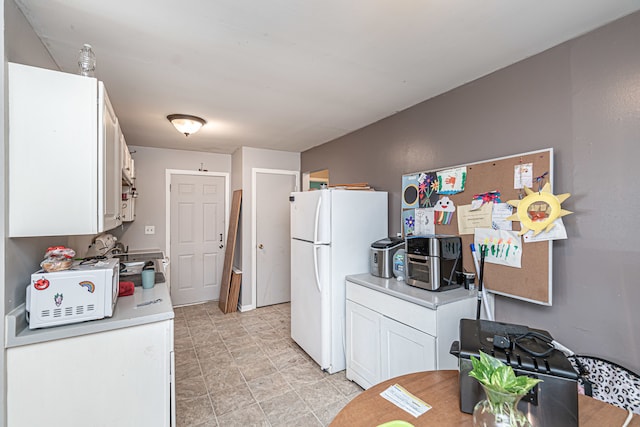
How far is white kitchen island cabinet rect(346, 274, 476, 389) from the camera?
6.08 feet

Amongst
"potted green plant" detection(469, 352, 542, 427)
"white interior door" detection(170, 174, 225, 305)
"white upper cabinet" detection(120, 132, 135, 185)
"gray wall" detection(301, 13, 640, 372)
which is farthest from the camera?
"white interior door" detection(170, 174, 225, 305)

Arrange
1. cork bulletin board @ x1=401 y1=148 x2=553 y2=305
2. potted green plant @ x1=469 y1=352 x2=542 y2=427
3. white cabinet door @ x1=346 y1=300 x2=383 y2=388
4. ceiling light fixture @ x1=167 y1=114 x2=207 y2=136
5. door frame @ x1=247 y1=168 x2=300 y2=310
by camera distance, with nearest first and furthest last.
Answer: potted green plant @ x1=469 y1=352 x2=542 y2=427, cork bulletin board @ x1=401 y1=148 x2=553 y2=305, white cabinet door @ x1=346 y1=300 x2=383 y2=388, ceiling light fixture @ x1=167 y1=114 x2=207 y2=136, door frame @ x1=247 y1=168 x2=300 y2=310

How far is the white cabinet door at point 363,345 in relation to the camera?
2295 mm

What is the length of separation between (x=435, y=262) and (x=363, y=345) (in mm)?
964

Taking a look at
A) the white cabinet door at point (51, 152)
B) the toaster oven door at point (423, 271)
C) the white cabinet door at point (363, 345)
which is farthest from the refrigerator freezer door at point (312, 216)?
the white cabinet door at point (51, 152)

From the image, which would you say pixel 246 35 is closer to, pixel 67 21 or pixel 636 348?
pixel 67 21

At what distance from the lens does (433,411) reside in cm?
100

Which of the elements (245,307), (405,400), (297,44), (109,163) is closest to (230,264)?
(245,307)

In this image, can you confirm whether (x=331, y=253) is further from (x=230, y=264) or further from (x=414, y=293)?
(x=230, y=264)

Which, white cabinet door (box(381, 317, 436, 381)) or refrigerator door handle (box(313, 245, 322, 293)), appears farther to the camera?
refrigerator door handle (box(313, 245, 322, 293))

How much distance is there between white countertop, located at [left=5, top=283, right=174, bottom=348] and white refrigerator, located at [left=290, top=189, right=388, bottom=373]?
1353 mm

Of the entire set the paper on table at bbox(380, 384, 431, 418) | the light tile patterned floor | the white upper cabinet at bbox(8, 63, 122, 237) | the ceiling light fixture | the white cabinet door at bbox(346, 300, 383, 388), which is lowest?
the light tile patterned floor

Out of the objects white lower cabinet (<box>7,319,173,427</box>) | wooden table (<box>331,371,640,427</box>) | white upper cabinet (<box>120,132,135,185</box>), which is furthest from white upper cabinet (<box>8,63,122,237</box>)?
wooden table (<box>331,371,640,427</box>)

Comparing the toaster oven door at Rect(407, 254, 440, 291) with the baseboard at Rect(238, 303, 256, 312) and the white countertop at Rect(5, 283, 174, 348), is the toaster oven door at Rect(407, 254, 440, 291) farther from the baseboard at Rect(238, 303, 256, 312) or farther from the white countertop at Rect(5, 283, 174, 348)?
the baseboard at Rect(238, 303, 256, 312)
